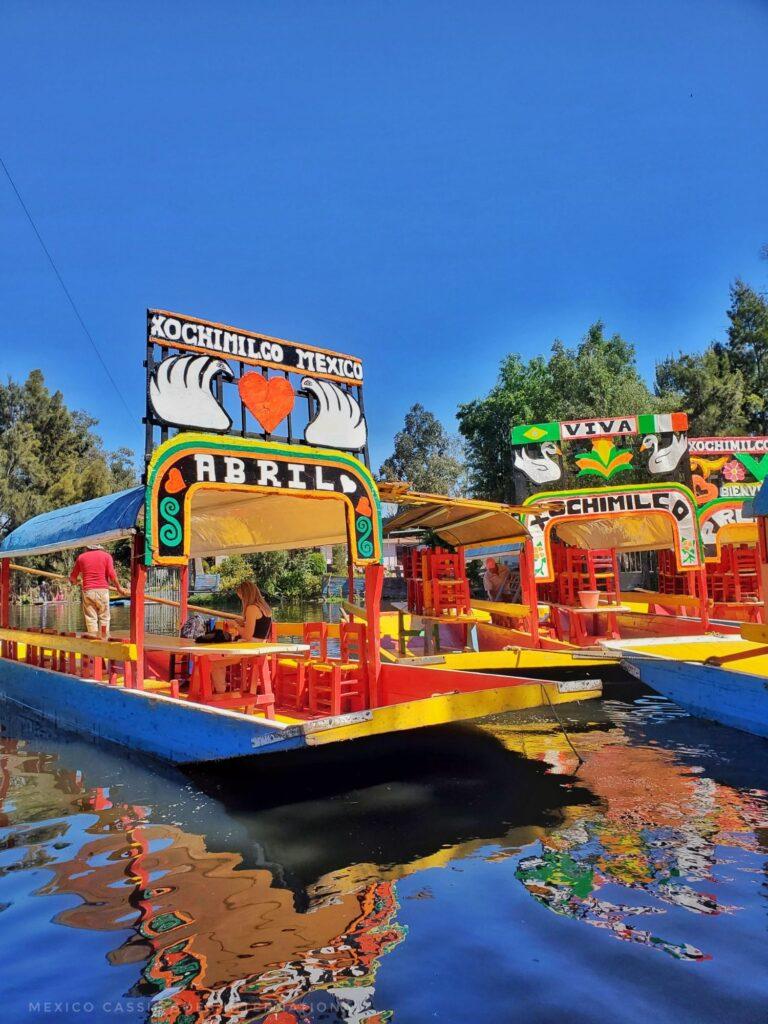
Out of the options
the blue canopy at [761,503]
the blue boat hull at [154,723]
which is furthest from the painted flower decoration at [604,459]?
the blue boat hull at [154,723]

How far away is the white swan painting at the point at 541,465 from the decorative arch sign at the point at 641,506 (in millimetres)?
800

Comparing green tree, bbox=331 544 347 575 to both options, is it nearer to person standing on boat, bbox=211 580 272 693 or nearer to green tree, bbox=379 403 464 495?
green tree, bbox=379 403 464 495

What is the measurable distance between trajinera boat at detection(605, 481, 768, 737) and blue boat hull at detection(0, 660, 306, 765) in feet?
→ 17.8

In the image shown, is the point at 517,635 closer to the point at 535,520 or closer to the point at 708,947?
the point at 535,520

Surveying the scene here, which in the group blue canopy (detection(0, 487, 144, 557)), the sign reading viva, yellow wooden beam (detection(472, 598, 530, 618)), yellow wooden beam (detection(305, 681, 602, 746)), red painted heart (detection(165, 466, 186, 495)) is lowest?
yellow wooden beam (detection(305, 681, 602, 746))

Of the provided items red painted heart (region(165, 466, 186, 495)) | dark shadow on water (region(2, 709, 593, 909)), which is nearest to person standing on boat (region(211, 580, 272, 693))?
dark shadow on water (region(2, 709, 593, 909))

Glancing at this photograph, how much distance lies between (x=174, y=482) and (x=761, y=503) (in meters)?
6.93

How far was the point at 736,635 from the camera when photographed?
12078mm

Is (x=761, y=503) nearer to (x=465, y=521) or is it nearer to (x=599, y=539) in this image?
(x=465, y=521)

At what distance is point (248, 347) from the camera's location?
23.9ft

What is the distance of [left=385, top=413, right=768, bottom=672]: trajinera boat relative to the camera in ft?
36.9

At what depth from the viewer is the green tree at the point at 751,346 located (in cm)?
3538

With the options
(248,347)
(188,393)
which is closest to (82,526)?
(188,393)

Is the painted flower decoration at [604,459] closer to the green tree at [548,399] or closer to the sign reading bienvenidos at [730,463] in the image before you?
the sign reading bienvenidos at [730,463]
